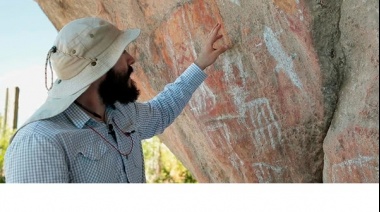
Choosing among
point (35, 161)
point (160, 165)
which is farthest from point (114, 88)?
point (160, 165)

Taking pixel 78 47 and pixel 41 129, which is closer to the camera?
pixel 41 129

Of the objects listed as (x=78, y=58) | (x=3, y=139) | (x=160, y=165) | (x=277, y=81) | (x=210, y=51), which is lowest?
(x=160, y=165)

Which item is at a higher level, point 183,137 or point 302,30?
point 302,30

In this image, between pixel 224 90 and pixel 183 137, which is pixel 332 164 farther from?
pixel 183 137

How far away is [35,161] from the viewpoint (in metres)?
1.80

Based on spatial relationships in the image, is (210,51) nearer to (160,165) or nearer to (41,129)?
(41,129)

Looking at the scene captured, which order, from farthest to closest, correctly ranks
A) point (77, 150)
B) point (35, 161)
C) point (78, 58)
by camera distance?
point (78, 58)
point (77, 150)
point (35, 161)

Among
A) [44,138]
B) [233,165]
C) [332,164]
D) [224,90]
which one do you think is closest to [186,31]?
[224,90]

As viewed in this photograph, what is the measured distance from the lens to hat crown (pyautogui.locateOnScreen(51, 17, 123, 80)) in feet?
6.61

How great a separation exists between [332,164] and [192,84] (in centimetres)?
64

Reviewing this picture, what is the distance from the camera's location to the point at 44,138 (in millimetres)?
1842

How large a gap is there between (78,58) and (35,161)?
39cm

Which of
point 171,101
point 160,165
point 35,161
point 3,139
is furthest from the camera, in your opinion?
point 160,165
